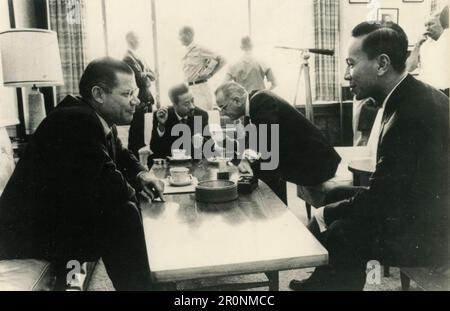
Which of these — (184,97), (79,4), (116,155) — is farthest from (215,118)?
(116,155)

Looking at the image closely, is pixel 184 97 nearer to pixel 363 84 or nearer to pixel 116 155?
pixel 116 155

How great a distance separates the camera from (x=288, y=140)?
120 inches

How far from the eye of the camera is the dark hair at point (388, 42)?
5.74ft

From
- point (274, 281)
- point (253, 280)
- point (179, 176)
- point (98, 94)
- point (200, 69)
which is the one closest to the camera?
point (274, 281)

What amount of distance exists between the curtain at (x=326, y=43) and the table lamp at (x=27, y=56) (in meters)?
4.05

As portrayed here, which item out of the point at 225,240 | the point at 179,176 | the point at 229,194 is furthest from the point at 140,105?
the point at 225,240

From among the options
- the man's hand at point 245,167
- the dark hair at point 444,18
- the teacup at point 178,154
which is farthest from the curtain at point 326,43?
the man's hand at point 245,167

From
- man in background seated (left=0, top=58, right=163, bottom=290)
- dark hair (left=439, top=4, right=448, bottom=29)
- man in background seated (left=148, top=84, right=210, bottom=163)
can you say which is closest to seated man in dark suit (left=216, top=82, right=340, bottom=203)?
man in background seated (left=148, top=84, right=210, bottom=163)

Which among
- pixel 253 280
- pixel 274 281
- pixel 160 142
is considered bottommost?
pixel 253 280

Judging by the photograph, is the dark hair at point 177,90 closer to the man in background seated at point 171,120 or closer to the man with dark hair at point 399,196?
the man in background seated at point 171,120

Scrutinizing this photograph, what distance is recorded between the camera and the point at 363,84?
6.03 feet

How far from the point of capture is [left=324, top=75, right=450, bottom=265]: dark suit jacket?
5.15 ft

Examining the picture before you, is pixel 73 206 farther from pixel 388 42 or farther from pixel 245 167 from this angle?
pixel 388 42

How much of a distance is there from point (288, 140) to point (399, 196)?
151cm
